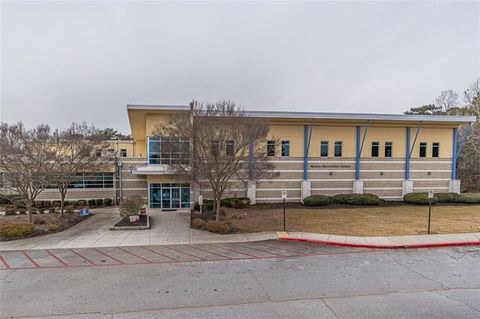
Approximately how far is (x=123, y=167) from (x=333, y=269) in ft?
73.0

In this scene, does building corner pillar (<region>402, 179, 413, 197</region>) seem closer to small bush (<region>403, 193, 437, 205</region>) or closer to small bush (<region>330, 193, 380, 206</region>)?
small bush (<region>403, 193, 437, 205</region>)

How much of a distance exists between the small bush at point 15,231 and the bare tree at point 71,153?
4.37m

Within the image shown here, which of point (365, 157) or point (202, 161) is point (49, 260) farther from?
point (365, 157)

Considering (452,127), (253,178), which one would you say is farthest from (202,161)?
(452,127)

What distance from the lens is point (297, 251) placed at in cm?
980

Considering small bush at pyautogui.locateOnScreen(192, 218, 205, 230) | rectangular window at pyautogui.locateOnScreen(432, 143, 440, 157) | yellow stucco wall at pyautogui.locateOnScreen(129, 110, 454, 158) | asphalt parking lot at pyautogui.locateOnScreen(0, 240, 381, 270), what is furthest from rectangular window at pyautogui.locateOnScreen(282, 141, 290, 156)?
rectangular window at pyautogui.locateOnScreen(432, 143, 440, 157)

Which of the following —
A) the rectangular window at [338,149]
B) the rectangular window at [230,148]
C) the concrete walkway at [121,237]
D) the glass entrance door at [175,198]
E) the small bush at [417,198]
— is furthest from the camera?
the rectangular window at [338,149]

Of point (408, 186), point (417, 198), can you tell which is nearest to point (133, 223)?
point (417, 198)

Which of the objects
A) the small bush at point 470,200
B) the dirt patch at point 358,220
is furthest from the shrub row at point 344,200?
the small bush at point 470,200

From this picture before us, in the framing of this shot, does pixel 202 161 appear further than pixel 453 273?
Yes

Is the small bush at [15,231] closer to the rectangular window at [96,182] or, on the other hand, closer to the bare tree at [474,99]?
the rectangular window at [96,182]

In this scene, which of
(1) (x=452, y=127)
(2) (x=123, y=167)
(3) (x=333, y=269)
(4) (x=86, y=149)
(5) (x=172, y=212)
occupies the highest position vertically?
(1) (x=452, y=127)

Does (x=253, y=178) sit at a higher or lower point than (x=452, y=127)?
lower

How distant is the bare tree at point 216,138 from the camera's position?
12969 mm
